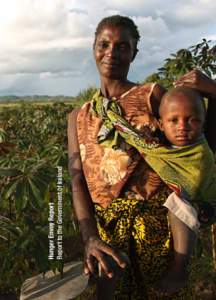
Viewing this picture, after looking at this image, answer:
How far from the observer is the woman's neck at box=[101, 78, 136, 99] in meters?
1.38

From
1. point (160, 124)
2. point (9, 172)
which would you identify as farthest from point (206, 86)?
point (9, 172)

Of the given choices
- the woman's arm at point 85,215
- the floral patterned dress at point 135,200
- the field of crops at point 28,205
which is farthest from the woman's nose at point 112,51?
the field of crops at point 28,205

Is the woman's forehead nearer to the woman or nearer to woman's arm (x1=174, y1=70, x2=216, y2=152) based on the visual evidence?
the woman

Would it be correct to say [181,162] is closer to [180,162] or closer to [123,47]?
[180,162]

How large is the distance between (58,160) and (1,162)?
0.97 feet

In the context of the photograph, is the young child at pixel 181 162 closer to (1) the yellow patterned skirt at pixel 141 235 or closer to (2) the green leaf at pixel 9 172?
(1) the yellow patterned skirt at pixel 141 235

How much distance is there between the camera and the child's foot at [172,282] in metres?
1.26

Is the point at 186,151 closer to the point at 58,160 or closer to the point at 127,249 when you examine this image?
the point at 127,249

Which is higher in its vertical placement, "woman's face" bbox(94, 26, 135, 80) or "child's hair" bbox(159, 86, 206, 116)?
"woman's face" bbox(94, 26, 135, 80)

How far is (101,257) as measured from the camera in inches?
45.0

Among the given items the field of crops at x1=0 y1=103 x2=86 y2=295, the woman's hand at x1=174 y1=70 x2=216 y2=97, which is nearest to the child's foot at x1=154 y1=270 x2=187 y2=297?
the woman's hand at x1=174 y1=70 x2=216 y2=97

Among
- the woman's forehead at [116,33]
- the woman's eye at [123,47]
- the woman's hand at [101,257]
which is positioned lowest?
the woman's hand at [101,257]

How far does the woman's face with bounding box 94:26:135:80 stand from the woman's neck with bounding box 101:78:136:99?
3 centimetres

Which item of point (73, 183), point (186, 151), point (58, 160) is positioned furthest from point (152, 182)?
point (58, 160)
